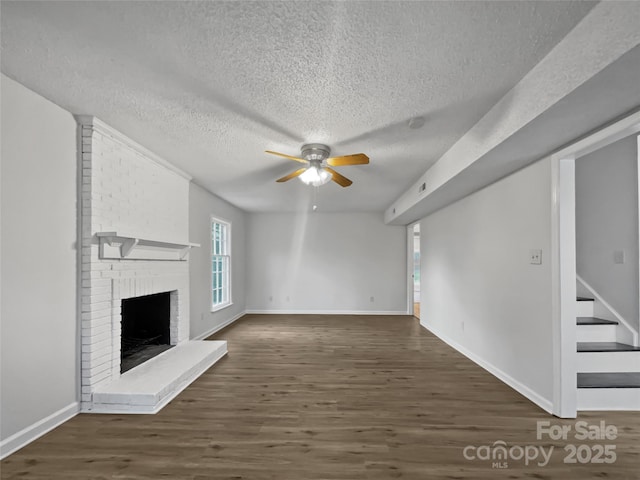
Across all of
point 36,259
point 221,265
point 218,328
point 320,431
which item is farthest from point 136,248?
point 221,265

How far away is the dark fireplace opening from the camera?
3.67 m

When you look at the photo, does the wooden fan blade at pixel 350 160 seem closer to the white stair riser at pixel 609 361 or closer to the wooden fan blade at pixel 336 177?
the wooden fan blade at pixel 336 177

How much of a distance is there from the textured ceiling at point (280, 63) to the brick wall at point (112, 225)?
0.85ft

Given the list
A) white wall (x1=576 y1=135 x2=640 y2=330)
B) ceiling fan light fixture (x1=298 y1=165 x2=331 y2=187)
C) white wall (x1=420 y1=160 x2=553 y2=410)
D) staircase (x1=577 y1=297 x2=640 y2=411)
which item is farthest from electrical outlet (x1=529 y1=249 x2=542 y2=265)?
ceiling fan light fixture (x1=298 y1=165 x2=331 y2=187)

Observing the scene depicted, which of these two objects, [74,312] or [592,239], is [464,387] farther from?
[74,312]

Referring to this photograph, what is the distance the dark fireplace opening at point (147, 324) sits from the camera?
12.1ft

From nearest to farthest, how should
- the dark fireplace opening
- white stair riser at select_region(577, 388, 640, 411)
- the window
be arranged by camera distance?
1. white stair riser at select_region(577, 388, 640, 411)
2. the dark fireplace opening
3. the window

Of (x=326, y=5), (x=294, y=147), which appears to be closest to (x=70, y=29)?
(x=326, y=5)

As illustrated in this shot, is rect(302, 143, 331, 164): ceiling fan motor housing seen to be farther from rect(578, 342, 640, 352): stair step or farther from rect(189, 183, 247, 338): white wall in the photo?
rect(578, 342, 640, 352): stair step

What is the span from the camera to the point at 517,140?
2.25m

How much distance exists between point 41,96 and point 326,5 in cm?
217

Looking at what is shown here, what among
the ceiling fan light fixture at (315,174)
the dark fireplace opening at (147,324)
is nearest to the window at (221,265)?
the dark fireplace opening at (147,324)

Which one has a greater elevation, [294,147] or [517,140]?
[294,147]

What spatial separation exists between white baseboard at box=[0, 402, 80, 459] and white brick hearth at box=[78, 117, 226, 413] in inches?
4.6
